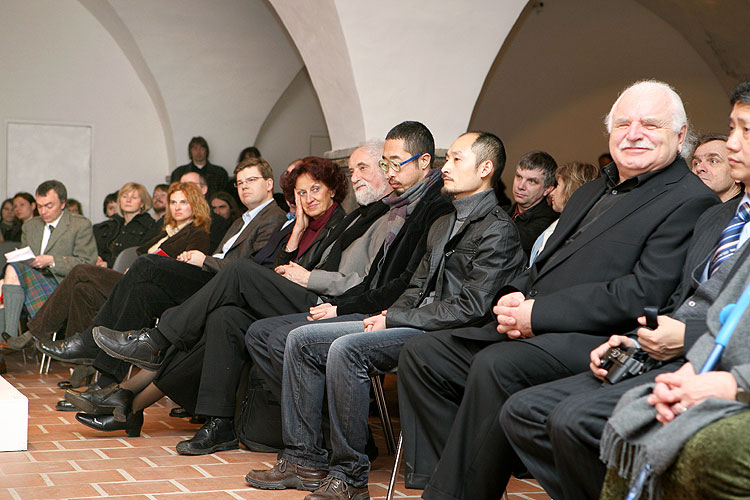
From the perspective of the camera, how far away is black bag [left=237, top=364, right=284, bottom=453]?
13.4 ft

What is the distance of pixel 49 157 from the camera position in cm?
1106

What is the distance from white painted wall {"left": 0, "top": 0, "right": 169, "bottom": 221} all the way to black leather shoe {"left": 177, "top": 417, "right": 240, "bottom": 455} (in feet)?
25.5

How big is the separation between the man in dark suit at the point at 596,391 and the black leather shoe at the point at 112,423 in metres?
2.48

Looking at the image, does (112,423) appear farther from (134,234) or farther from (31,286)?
(134,234)

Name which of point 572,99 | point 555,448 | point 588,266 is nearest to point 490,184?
point 588,266

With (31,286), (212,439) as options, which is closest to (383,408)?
(212,439)

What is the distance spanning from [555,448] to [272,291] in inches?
81.5

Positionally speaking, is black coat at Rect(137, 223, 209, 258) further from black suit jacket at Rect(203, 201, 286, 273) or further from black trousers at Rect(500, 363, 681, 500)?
black trousers at Rect(500, 363, 681, 500)

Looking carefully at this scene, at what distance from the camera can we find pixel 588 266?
2.76 m

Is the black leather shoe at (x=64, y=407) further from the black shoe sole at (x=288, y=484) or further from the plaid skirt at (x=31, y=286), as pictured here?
the black shoe sole at (x=288, y=484)

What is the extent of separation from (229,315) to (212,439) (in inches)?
21.8

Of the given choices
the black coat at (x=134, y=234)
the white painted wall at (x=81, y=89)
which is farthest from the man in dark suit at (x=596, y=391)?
the white painted wall at (x=81, y=89)

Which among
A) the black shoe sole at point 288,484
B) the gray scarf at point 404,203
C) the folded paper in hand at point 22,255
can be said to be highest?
the gray scarf at point 404,203

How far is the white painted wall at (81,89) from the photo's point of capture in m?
10.8
